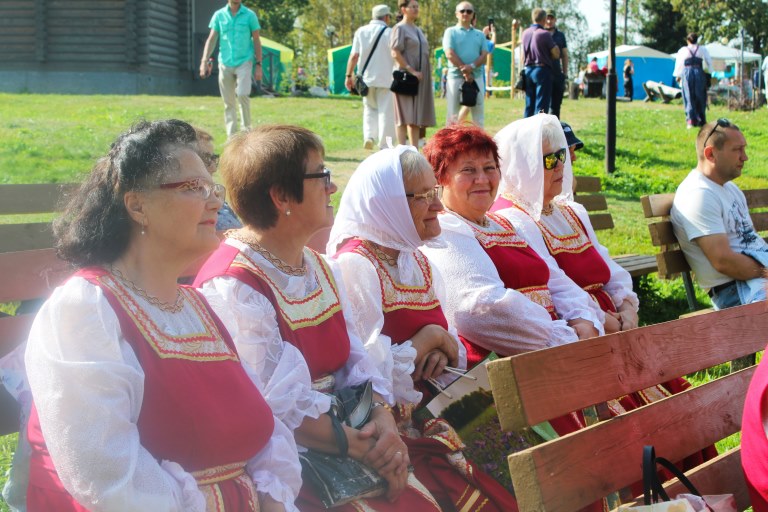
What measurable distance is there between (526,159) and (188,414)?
248 cm

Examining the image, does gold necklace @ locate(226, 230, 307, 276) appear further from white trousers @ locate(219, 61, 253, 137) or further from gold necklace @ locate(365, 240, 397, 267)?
white trousers @ locate(219, 61, 253, 137)

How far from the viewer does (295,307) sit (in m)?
2.76

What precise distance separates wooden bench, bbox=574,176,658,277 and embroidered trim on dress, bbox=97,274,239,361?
422 cm

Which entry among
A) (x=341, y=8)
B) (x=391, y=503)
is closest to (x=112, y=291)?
(x=391, y=503)

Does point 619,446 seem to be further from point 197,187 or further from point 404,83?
point 404,83

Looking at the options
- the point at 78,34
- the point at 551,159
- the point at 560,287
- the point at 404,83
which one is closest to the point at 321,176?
the point at 560,287

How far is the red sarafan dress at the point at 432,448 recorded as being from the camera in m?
2.88

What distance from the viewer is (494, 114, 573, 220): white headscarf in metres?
4.20

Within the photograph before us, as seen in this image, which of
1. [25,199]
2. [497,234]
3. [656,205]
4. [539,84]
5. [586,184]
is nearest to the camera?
[497,234]

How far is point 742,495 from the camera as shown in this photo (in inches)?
104

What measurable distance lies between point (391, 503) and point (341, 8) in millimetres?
39326

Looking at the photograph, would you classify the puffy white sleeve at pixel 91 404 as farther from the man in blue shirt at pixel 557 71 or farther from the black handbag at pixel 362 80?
the man in blue shirt at pixel 557 71

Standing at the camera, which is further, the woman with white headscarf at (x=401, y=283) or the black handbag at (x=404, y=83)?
the black handbag at (x=404, y=83)

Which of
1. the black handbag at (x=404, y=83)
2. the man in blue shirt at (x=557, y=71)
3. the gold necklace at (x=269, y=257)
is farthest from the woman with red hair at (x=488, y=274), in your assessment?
the man in blue shirt at (x=557, y=71)
